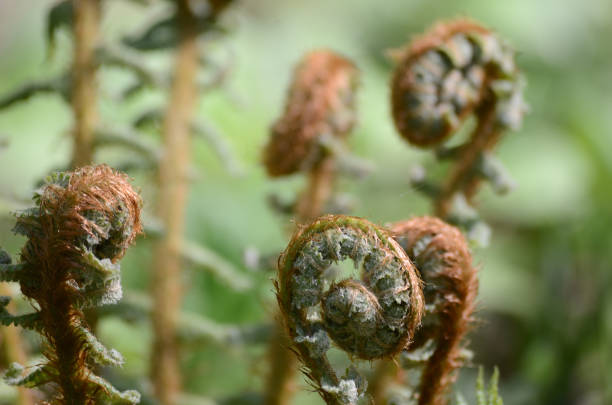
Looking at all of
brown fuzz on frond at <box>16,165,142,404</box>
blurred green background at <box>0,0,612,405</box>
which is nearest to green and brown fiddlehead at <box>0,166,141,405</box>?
brown fuzz on frond at <box>16,165,142,404</box>

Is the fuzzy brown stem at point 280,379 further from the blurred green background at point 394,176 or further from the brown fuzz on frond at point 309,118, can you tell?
the brown fuzz on frond at point 309,118

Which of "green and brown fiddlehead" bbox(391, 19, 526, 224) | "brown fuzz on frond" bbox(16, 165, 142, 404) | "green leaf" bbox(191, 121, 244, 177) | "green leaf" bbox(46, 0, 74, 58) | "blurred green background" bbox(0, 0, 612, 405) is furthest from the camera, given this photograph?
"blurred green background" bbox(0, 0, 612, 405)

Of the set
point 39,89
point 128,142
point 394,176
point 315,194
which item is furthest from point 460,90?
point 394,176

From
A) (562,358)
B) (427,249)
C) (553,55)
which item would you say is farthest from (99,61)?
(553,55)

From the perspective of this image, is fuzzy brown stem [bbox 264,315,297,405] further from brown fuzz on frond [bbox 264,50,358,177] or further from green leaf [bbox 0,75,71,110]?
green leaf [bbox 0,75,71,110]

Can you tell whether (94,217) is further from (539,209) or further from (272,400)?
(539,209)

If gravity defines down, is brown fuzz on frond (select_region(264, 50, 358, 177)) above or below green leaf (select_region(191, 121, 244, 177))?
below

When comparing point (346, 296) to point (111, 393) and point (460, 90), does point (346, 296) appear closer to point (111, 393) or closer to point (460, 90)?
point (111, 393)
